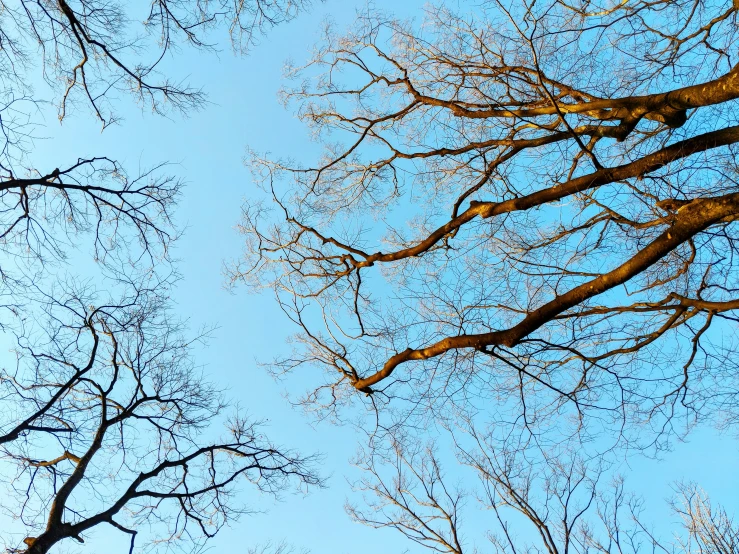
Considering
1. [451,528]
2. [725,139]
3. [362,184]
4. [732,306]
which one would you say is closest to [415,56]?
[362,184]

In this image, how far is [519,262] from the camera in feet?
21.3

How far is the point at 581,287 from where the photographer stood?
502 centimetres

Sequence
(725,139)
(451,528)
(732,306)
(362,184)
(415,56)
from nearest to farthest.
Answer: (725,139)
(732,306)
(415,56)
(362,184)
(451,528)

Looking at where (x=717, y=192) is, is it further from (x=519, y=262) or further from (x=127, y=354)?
(x=127, y=354)

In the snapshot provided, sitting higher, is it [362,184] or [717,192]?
[362,184]

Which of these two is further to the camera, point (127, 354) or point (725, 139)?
point (127, 354)

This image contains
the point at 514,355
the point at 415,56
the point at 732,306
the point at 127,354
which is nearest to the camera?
the point at 732,306

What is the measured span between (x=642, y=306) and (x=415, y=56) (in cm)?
431

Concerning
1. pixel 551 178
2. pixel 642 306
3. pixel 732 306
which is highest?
pixel 551 178

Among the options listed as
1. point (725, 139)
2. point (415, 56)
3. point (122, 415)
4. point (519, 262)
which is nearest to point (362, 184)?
point (415, 56)

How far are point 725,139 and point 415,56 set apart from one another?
403cm

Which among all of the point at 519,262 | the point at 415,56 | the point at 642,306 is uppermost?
the point at 415,56

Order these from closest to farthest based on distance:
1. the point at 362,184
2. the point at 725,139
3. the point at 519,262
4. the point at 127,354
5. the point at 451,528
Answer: the point at 725,139 → the point at 519,262 → the point at 362,184 → the point at 127,354 → the point at 451,528

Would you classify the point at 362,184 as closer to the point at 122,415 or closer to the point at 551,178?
the point at 551,178
